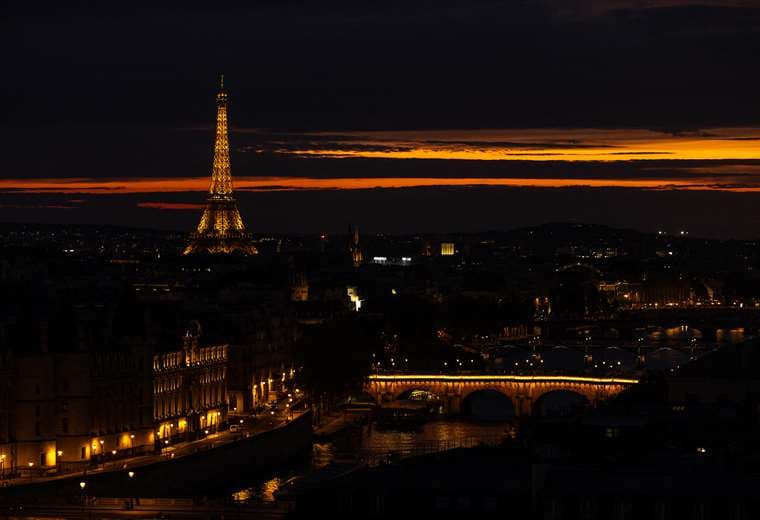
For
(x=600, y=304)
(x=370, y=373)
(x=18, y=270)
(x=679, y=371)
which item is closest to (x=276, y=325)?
(x=370, y=373)

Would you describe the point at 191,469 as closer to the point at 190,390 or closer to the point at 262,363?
the point at 190,390

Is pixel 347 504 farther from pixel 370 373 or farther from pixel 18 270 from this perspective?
pixel 18 270

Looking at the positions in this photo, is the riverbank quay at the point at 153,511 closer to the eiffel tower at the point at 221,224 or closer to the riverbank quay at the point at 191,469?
the riverbank quay at the point at 191,469

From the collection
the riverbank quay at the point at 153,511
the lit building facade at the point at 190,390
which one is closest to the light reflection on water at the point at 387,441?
the lit building facade at the point at 190,390

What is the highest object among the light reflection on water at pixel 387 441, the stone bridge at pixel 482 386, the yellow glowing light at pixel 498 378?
the yellow glowing light at pixel 498 378

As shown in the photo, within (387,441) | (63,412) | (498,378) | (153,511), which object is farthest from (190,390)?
(153,511)

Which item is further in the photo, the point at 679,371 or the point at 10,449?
the point at 679,371
